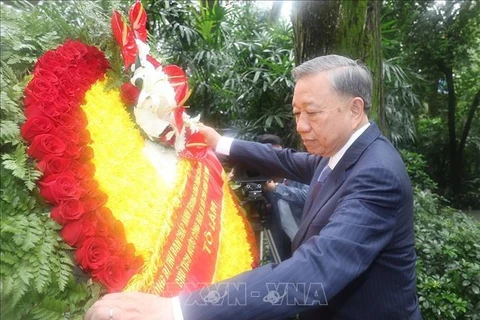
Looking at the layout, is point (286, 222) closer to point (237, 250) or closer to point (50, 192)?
point (237, 250)

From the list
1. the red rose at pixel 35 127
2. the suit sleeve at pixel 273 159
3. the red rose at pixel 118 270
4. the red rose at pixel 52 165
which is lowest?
the suit sleeve at pixel 273 159

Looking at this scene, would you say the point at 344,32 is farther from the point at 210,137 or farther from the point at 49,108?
the point at 49,108

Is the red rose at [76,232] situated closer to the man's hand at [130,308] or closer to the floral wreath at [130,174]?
the floral wreath at [130,174]

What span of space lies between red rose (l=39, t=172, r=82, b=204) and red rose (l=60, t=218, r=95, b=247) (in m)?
0.07

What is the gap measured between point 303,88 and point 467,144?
10517 mm

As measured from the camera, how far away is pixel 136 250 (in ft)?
4.58

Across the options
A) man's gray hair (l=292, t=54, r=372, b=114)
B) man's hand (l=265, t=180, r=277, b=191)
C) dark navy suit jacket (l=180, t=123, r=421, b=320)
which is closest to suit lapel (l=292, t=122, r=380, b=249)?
dark navy suit jacket (l=180, t=123, r=421, b=320)

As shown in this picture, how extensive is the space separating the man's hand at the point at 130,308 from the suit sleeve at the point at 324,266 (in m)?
0.06

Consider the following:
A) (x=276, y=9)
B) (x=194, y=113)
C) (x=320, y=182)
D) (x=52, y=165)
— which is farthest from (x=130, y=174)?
(x=276, y=9)

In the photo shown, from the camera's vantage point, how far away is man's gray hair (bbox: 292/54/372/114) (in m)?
1.64

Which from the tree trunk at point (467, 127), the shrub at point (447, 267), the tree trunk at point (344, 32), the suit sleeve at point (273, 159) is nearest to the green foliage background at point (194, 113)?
the shrub at point (447, 267)

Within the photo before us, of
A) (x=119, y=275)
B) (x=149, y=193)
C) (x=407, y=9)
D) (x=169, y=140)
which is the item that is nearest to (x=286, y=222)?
(x=169, y=140)

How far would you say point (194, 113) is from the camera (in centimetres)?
570

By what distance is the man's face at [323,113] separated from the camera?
1.65 m
